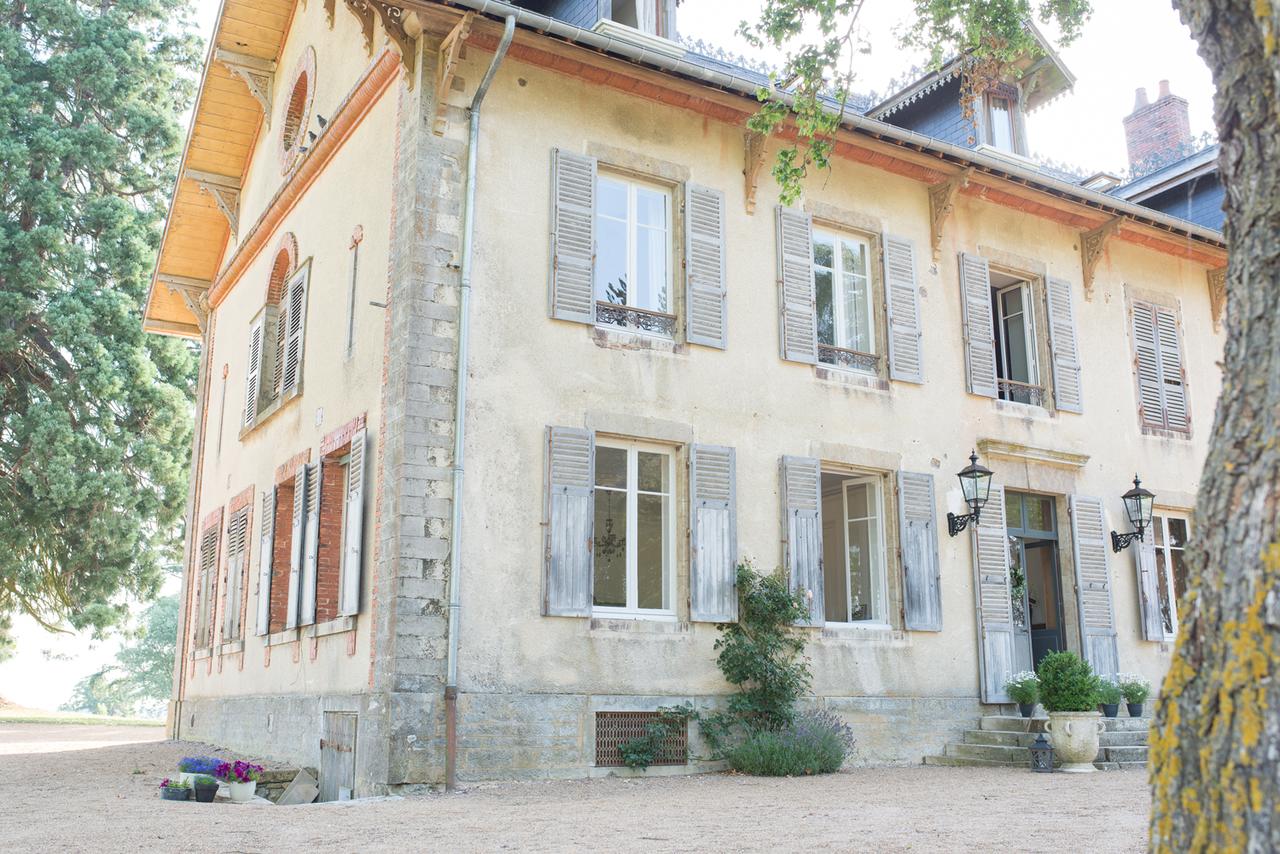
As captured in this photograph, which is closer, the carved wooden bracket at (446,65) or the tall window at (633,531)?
the carved wooden bracket at (446,65)

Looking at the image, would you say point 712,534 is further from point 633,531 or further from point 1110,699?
point 1110,699

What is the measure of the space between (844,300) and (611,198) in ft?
9.05

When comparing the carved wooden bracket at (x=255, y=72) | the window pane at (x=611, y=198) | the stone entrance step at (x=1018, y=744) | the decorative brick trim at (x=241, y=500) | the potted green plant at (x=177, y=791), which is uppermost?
the carved wooden bracket at (x=255, y=72)

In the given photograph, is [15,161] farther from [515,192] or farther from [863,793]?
[863,793]

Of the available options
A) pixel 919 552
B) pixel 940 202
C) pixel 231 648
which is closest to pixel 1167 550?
pixel 919 552

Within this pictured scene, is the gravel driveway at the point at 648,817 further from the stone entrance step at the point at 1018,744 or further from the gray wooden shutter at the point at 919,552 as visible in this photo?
the gray wooden shutter at the point at 919,552

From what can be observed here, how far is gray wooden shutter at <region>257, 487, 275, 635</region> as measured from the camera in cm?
1220

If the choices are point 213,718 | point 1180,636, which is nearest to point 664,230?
point 213,718

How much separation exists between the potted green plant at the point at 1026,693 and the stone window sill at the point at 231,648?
8.12 m

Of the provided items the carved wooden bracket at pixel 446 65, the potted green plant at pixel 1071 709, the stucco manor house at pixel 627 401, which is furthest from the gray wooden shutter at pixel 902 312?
the carved wooden bracket at pixel 446 65

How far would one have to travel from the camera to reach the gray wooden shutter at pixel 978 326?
1256cm

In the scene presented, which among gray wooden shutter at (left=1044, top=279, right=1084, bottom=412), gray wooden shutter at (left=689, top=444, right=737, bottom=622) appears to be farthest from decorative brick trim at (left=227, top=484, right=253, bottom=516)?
gray wooden shutter at (left=1044, top=279, right=1084, bottom=412)

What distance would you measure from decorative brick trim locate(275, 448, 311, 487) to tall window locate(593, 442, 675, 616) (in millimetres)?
3296

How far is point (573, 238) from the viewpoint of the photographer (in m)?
10.3
